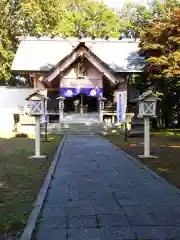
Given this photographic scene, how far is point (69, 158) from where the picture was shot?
1077cm

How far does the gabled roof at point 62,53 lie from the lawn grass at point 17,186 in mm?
15796

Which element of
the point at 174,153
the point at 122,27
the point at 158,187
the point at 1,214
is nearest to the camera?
the point at 1,214

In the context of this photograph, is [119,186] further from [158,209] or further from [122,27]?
[122,27]

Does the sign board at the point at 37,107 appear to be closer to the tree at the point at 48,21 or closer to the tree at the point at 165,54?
the tree at the point at 165,54

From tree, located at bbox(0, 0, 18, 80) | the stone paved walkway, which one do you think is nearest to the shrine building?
tree, located at bbox(0, 0, 18, 80)

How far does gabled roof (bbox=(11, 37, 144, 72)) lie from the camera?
2653 centimetres

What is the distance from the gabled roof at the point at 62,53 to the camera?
26.5 metres

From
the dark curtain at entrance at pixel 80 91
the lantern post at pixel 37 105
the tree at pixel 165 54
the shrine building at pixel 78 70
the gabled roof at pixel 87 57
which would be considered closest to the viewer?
the lantern post at pixel 37 105

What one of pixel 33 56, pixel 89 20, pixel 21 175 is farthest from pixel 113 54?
pixel 21 175

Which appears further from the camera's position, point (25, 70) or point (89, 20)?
point (89, 20)

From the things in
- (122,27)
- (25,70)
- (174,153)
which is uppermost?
(122,27)

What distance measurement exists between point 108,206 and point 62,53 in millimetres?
25299

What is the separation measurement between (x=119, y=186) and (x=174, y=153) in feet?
18.5

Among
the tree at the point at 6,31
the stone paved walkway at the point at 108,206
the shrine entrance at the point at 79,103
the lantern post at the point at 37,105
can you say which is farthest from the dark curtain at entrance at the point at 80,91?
the stone paved walkway at the point at 108,206
